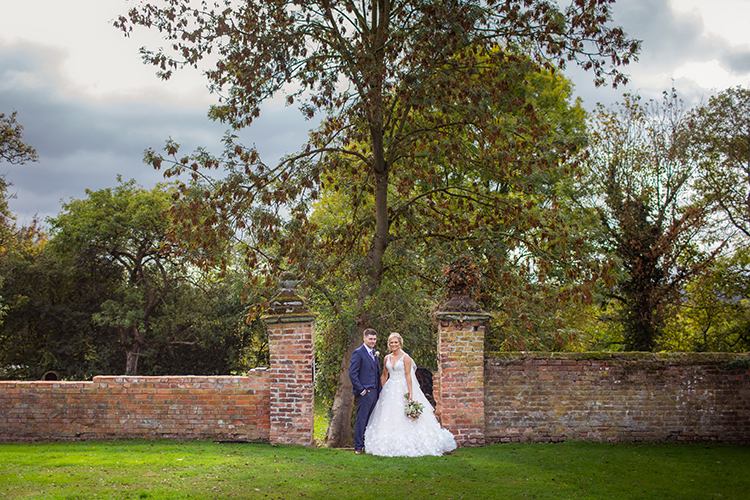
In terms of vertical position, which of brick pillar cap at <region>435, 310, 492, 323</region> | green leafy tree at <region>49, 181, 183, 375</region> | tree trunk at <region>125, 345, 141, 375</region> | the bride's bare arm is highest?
green leafy tree at <region>49, 181, 183, 375</region>

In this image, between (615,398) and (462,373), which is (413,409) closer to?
(462,373)

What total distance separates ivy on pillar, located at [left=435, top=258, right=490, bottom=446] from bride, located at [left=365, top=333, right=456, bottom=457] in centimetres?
26

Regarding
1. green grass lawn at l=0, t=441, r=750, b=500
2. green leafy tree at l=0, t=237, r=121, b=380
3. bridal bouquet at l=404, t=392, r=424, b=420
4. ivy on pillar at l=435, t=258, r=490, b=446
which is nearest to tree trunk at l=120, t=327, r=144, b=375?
green leafy tree at l=0, t=237, r=121, b=380

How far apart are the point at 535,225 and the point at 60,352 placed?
19.4 metres

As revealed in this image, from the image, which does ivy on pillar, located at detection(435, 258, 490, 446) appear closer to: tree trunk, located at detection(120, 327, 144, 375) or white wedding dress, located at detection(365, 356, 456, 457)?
white wedding dress, located at detection(365, 356, 456, 457)

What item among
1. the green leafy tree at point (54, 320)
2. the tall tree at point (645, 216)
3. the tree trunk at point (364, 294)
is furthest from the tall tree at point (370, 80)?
the green leafy tree at point (54, 320)

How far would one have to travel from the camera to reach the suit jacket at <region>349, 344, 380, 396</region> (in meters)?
7.97

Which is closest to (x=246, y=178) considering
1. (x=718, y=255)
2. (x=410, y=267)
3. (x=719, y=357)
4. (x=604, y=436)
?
(x=410, y=267)

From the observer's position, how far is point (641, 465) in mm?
7043

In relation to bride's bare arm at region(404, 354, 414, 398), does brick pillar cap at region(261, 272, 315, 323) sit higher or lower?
higher

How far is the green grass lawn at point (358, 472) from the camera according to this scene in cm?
560

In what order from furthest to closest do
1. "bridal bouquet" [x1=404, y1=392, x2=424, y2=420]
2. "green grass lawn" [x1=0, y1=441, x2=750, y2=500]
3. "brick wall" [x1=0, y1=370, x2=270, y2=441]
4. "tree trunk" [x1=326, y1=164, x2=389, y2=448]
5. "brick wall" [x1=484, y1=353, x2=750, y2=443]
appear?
"tree trunk" [x1=326, y1=164, x2=389, y2=448], "brick wall" [x1=484, y1=353, x2=750, y2=443], "brick wall" [x1=0, y1=370, x2=270, y2=441], "bridal bouquet" [x1=404, y1=392, x2=424, y2=420], "green grass lawn" [x1=0, y1=441, x2=750, y2=500]

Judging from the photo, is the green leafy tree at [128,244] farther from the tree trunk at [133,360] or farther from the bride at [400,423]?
the bride at [400,423]

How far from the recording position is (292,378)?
785cm
